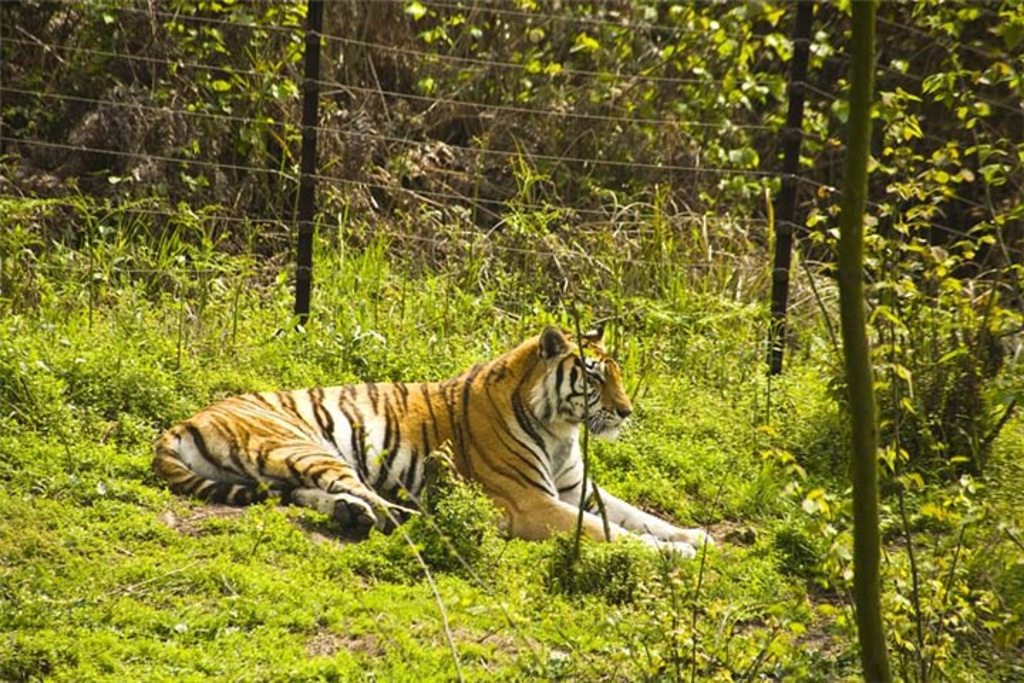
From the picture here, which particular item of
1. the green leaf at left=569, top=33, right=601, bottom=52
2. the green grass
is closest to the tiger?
the green grass

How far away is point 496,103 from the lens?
461 inches

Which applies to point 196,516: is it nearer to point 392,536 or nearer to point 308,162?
point 392,536

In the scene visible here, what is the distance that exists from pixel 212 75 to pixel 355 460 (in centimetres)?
552

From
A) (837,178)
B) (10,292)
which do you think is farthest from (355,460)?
(837,178)

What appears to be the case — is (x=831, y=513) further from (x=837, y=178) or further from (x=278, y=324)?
(x=837, y=178)

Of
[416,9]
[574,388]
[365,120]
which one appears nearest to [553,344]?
[574,388]

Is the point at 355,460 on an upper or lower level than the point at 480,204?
lower

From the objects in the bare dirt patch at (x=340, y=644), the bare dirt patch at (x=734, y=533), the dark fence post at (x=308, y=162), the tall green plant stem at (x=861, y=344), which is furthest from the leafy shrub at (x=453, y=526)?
the tall green plant stem at (x=861, y=344)

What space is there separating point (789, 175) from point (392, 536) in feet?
12.1

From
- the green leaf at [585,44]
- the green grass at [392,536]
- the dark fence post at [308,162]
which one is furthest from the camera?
the green leaf at [585,44]

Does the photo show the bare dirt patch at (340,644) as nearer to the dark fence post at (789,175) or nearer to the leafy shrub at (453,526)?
the leafy shrub at (453,526)

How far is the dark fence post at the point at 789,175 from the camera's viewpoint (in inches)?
322

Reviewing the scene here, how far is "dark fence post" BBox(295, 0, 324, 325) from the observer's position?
315 inches

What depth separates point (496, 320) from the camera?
837cm
